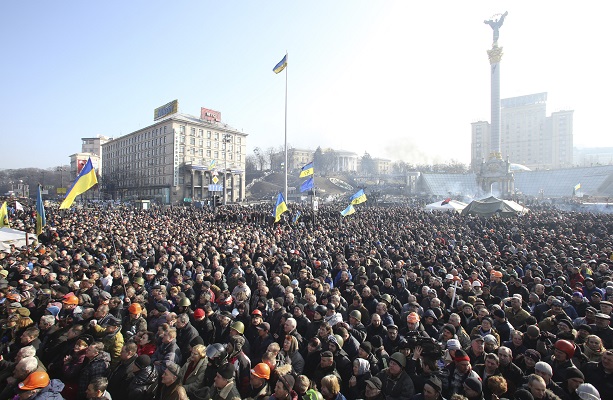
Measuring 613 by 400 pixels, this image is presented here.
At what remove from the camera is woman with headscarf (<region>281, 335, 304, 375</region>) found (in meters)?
4.65

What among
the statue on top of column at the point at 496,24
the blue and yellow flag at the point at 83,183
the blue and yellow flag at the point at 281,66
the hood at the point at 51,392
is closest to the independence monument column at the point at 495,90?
the statue on top of column at the point at 496,24

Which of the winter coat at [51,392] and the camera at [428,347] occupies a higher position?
the camera at [428,347]

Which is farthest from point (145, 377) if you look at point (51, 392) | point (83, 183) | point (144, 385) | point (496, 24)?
point (496, 24)

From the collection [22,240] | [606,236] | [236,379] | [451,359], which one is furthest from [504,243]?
[22,240]

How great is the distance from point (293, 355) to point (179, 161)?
65240 millimetres

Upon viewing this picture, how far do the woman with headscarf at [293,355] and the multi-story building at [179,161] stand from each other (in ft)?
178

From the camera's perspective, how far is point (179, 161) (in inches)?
2549

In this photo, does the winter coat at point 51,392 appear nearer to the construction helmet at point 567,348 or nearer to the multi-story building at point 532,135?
the construction helmet at point 567,348

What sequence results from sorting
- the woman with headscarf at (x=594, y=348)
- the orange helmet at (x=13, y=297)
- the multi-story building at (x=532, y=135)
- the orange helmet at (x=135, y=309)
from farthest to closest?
1. the multi-story building at (x=532, y=135)
2. the orange helmet at (x=13, y=297)
3. the orange helmet at (x=135, y=309)
4. the woman with headscarf at (x=594, y=348)

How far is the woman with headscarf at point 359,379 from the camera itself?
4199mm

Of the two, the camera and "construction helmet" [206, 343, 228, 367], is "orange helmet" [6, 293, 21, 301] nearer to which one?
"construction helmet" [206, 343, 228, 367]

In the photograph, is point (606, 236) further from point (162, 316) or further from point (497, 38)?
point (497, 38)

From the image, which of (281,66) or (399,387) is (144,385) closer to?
(399,387)

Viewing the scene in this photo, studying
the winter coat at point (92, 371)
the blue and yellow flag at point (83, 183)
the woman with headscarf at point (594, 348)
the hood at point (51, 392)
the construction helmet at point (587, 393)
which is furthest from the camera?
the blue and yellow flag at point (83, 183)
